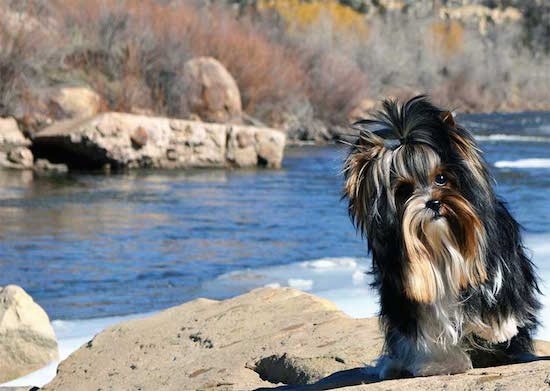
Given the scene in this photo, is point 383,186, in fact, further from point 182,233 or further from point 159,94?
point 159,94

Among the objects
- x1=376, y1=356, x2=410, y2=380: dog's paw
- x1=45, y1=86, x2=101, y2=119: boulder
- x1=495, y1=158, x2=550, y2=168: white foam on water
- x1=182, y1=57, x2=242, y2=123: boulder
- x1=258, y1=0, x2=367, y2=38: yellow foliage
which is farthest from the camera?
x1=258, y1=0, x2=367, y2=38: yellow foliage

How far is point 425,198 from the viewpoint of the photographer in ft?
14.5

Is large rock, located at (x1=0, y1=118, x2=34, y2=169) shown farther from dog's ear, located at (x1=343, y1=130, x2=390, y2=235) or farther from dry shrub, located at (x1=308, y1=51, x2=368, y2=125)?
dog's ear, located at (x1=343, y1=130, x2=390, y2=235)

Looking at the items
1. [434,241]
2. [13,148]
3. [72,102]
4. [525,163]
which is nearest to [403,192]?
[434,241]

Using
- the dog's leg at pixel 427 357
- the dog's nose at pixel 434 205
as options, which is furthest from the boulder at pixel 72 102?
the dog's nose at pixel 434 205

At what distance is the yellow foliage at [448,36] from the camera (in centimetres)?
8944

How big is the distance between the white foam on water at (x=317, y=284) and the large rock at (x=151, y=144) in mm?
14095

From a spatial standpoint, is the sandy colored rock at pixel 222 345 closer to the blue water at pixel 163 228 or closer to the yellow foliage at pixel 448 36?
the blue water at pixel 163 228

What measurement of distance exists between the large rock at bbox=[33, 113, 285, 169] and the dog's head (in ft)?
78.9

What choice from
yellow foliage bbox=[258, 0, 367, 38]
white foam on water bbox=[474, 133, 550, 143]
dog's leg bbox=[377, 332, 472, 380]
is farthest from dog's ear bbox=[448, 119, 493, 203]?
yellow foliage bbox=[258, 0, 367, 38]

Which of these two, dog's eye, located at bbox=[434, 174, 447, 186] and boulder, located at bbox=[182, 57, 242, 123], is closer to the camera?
dog's eye, located at bbox=[434, 174, 447, 186]

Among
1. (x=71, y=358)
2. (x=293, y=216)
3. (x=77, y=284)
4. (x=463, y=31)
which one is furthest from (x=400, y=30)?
(x=71, y=358)

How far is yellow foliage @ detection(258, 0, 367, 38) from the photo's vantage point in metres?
59.9

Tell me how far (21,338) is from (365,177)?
4.75 metres
